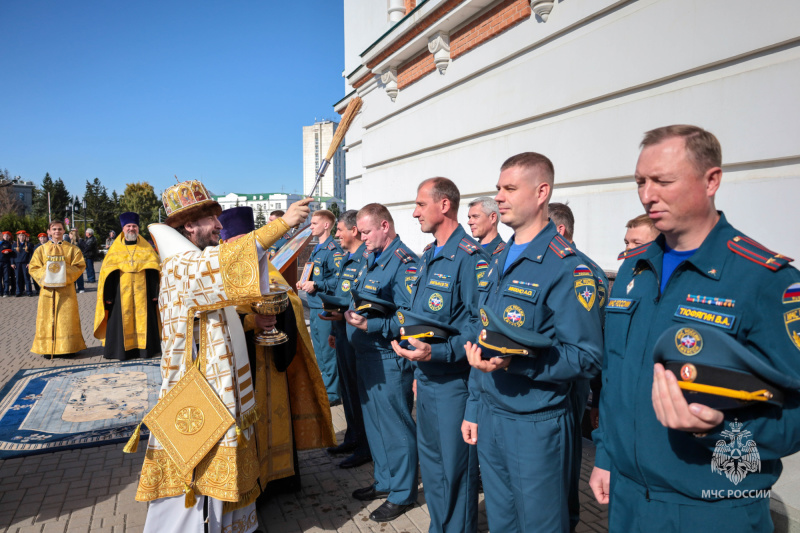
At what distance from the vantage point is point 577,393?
3.49 meters

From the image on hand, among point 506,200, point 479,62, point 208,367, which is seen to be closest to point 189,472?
point 208,367

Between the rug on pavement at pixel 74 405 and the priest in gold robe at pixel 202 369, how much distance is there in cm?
283

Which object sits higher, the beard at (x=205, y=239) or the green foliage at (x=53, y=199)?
the green foliage at (x=53, y=199)

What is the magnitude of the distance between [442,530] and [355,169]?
10.8 m

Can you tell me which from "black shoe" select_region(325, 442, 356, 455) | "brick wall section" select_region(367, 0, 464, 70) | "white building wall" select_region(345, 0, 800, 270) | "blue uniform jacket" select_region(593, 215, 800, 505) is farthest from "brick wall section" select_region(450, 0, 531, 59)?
"blue uniform jacket" select_region(593, 215, 800, 505)

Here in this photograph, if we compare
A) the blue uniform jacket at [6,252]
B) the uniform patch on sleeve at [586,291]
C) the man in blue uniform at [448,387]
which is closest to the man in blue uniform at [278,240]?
the man in blue uniform at [448,387]

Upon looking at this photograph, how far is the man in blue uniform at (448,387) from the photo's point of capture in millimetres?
3107

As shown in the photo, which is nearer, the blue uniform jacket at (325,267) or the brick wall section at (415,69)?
the blue uniform jacket at (325,267)

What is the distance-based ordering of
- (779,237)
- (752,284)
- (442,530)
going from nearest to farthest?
(752,284) < (442,530) < (779,237)

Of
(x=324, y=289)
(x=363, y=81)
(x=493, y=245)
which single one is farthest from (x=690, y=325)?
(x=363, y=81)

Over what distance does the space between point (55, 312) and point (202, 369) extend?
7.51 metres

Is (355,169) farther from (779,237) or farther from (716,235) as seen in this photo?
(716,235)

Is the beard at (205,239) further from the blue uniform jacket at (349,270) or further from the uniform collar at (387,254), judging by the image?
the blue uniform jacket at (349,270)

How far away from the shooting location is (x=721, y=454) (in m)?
1.53
